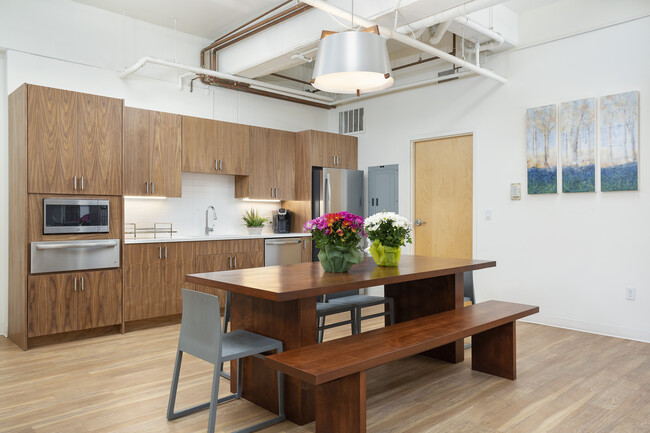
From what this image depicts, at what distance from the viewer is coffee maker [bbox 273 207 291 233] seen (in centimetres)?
632

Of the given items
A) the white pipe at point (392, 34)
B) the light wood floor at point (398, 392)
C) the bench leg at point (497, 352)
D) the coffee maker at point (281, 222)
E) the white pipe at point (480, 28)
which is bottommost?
the light wood floor at point (398, 392)

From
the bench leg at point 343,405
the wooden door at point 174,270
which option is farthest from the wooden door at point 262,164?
the bench leg at point 343,405

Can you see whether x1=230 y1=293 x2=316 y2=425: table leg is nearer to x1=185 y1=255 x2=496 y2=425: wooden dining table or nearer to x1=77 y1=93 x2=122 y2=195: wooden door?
x1=185 y1=255 x2=496 y2=425: wooden dining table

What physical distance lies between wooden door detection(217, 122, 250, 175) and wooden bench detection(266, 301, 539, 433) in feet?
11.1

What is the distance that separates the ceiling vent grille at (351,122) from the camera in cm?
690

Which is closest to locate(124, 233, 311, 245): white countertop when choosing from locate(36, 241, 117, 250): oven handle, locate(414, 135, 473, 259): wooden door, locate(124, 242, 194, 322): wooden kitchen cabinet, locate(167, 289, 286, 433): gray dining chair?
locate(124, 242, 194, 322): wooden kitchen cabinet

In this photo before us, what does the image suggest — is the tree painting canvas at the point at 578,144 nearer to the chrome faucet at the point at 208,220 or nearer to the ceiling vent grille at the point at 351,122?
the ceiling vent grille at the point at 351,122

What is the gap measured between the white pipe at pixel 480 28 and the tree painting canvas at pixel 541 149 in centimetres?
84

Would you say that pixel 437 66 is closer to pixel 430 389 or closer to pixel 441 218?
pixel 441 218

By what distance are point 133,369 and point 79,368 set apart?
0.43 m

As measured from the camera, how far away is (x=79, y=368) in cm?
358

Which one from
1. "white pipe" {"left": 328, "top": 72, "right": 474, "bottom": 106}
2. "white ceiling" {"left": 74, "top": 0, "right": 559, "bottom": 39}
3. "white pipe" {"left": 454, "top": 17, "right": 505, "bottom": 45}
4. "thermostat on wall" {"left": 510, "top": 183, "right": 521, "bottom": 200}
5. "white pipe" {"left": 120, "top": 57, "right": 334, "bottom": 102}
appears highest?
"white ceiling" {"left": 74, "top": 0, "right": 559, "bottom": 39}

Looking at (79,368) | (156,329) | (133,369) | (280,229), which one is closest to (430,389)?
(133,369)

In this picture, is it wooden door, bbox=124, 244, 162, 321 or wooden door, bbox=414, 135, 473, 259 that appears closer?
wooden door, bbox=124, 244, 162, 321
